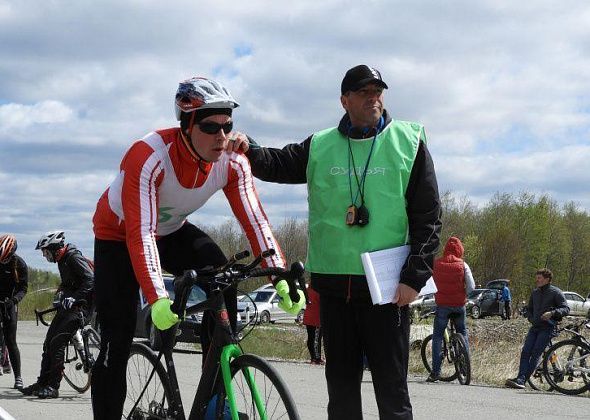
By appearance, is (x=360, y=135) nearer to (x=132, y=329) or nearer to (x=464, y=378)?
(x=132, y=329)

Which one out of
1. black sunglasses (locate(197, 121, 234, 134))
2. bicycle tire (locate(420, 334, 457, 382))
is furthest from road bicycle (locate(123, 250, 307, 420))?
bicycle tire (locate(420, 334, 457, 382))

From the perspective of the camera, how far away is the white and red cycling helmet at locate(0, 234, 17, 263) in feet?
40.7

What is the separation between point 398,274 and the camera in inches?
195

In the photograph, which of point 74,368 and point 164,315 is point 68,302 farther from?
point 164,315

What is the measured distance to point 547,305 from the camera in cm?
1453

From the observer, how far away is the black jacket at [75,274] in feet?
36.1

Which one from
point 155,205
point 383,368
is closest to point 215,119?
point 155,205

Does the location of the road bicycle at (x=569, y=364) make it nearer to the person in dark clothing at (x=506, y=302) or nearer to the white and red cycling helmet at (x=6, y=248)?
the white and red cycling helmet at (x=6, y=248)

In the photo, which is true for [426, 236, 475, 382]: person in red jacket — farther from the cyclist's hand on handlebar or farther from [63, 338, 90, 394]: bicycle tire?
the cyclist's hand on handlebar

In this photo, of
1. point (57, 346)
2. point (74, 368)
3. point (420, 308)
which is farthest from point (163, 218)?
point (420, 308)

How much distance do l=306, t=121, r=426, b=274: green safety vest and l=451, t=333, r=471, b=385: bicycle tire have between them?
31.3 feet

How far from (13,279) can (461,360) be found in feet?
21.0

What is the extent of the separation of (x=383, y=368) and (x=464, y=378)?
965cm

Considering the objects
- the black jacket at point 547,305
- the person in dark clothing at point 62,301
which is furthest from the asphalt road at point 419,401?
the black jacket at point 547,305
